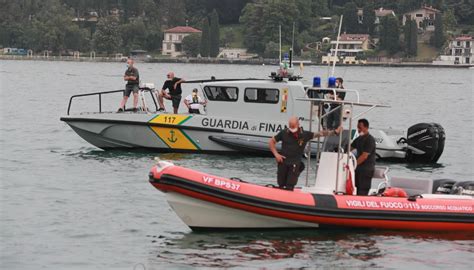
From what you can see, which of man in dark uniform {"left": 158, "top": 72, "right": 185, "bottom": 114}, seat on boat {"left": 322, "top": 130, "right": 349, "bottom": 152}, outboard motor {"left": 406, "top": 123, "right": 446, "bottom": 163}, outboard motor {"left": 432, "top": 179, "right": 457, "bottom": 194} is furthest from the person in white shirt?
seat on boat {"left": 322, "top": 130, "right": 349, "bottom": 152}

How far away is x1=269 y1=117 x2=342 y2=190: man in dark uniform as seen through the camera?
66.5 feet

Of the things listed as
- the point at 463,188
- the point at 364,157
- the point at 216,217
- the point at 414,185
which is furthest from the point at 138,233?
the point at 463,188

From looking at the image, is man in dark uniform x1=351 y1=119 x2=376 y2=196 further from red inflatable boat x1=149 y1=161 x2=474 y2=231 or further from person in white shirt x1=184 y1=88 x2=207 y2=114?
person in white shirt x1=184 y1=88 x2=207 y2=114

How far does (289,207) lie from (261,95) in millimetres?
11140

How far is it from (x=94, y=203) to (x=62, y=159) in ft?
27.0

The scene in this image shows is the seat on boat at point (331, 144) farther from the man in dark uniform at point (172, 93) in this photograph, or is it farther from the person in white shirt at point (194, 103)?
the man in dark uniform at point (172, 93)

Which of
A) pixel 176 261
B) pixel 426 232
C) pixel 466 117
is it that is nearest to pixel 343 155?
pixel 426 232

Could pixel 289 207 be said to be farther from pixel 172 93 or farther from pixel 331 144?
pixel 172 93

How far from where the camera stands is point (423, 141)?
3155 cm

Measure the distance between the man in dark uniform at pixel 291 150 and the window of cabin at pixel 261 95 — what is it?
10.3m

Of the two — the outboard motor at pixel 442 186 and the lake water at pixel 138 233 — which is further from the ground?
the outboard motor at pixel 442 186

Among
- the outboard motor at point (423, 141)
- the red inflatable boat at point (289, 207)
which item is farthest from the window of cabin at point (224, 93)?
the red inflatable boat at point (289, 207)

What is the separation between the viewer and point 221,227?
66.8 ft

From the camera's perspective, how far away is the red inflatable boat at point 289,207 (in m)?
19.6
